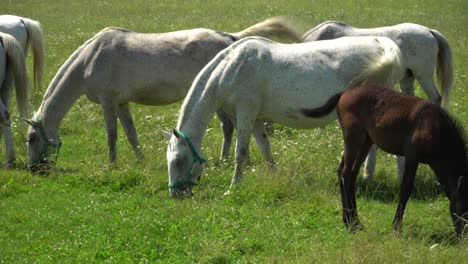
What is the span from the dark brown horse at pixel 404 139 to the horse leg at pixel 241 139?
6.00 feet

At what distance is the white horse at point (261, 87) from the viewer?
9727mm

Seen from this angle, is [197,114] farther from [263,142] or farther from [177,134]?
[263,142]

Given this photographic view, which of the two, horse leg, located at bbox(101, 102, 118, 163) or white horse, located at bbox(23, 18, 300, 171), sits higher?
white horse, located at bbox(23, 18, 300, 171)

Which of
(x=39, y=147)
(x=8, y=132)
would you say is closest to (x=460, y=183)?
(x=39, y=147)

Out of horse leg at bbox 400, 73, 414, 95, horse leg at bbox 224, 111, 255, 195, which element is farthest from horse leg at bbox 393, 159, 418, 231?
horse leg at bbox 400, 73, 414, 95

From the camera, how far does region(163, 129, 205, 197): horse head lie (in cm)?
969

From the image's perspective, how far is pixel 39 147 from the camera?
11.7m

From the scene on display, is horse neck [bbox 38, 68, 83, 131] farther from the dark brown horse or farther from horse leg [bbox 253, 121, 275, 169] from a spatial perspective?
the dark brown horse

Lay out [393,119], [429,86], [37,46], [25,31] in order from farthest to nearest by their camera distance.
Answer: [25,31]
[37,46]
[429,86]
[393,119]

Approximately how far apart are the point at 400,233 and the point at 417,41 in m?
4.61

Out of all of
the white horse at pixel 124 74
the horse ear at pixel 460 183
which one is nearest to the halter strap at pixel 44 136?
the white horse at pixel 124 74

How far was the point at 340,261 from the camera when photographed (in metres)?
6.66

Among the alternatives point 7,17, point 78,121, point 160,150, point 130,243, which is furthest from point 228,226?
point 7,17

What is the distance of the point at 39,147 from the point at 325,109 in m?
4.62
